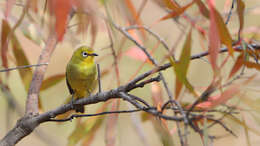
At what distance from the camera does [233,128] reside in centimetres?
120

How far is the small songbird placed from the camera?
6.94 ft

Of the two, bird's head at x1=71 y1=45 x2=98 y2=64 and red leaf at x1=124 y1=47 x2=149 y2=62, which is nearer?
red leaf at x1=124 y1=47 x2=149 y2=62

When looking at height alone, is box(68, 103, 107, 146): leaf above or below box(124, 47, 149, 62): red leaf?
below

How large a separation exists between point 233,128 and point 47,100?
2.04 metres

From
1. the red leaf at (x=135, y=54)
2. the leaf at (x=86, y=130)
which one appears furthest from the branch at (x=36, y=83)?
the red leaf at (x=135, y=54)

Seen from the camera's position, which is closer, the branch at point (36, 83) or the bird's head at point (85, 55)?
the branch at point (36, 83)

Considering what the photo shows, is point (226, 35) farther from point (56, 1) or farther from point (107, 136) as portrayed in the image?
point (107, 136)

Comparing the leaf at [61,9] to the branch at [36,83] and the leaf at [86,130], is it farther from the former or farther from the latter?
the leaf at [86,130]

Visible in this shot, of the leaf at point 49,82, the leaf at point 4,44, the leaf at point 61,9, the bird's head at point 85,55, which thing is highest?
the bird's head at point 85,55

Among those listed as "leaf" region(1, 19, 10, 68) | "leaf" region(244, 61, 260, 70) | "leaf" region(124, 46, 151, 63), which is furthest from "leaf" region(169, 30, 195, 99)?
"leaf" region(124, 46, 151, 63)

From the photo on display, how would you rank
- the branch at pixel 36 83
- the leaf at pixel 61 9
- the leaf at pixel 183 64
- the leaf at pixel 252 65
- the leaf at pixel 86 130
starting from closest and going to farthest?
the leaf at pixel 61 9 < the leaf at pixel 183 64 < the leaf at pixel 252 65 < the branch at pixel 36 83 < the leaf at pixel 86 130

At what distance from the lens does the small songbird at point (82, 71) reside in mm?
2115

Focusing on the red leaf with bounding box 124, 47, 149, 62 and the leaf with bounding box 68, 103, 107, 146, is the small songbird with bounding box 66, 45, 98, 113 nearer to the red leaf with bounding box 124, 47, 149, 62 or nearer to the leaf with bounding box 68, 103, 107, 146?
the red leaf with bounding box 124, 47, 149, 62

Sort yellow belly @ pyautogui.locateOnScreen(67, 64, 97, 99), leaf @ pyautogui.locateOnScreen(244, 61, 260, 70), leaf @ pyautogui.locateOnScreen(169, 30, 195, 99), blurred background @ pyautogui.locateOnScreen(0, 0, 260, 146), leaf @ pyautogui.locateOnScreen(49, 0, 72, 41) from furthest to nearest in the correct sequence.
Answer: yellow belly @ pyautogui.locateOnScreen(67, 64, 97, 99) → leaf @ pyautogui.locateOnScreen(244, 61, 260, 70) → leaf @ pyautogui.locateOnScreen(169, 30, 195, 99) → blurred background @ pyautogui.locateOnScreen(0, 0, 260, 146) → leaf @ pyautogui.locateOnScreen(49, 0, 72, 41)
